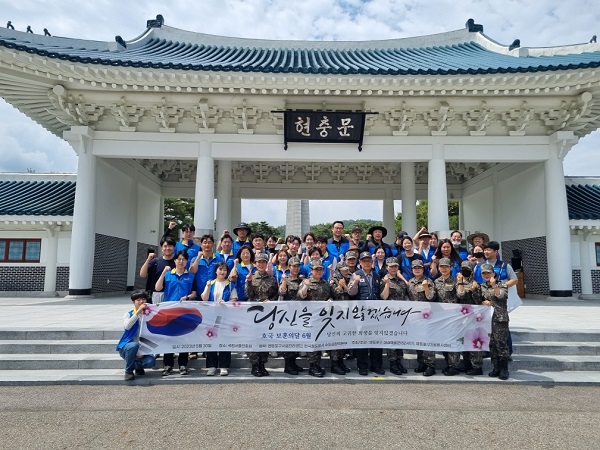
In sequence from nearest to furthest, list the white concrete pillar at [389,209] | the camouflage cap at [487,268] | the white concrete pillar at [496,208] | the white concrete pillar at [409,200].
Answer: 1. the camouflage cap at [487,268]
2. the white concrete pillar at [409,200]
3. the white concrete pillar at [496,208]
4. the white concrete pillar at [389,209]

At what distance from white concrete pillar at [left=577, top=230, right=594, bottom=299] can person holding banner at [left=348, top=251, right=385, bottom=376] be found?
999cm

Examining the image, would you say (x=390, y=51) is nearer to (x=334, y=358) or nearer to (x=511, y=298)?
(x=511, y=298)

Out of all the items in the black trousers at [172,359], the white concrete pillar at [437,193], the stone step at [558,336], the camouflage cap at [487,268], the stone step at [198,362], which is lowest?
the stone step at [198,362]

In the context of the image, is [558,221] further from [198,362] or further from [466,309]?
[198,362]

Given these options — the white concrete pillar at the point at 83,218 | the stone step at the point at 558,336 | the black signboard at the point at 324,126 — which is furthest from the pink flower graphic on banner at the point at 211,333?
the white concrete pillar at the point at 83,218

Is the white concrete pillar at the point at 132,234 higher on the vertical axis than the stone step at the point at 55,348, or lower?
higher

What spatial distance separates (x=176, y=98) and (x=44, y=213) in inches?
212

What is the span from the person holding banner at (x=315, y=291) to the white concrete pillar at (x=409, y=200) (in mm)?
8286

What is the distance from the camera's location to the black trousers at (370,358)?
5.44m

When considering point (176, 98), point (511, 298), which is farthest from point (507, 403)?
point (176, 98)

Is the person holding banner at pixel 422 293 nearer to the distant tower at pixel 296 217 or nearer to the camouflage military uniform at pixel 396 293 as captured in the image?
the camouflage military uniform at pixel 396 293

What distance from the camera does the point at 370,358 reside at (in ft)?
18.4

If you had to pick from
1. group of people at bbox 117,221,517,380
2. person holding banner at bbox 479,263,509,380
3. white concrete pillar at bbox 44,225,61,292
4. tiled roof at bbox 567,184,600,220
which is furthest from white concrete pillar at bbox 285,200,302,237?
person holding banner at bbox 479,263,509,380

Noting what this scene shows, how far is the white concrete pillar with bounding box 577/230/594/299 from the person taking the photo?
39.4 ft
